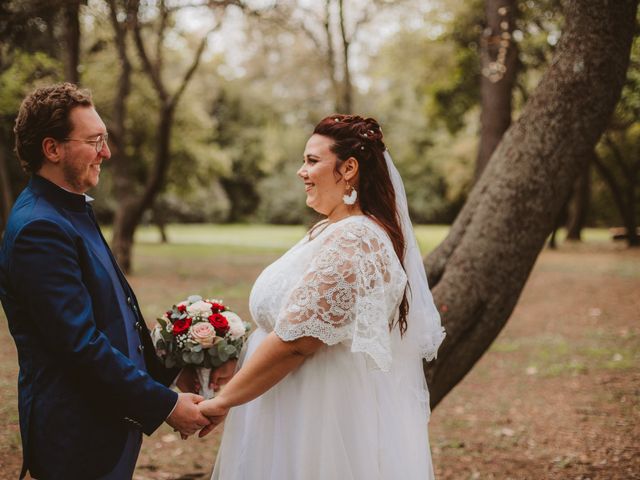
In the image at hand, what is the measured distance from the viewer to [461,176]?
120 feet

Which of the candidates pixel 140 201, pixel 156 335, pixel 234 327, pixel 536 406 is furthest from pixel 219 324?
pixel 140 201

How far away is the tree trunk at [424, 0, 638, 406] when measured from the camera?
12.6 ft

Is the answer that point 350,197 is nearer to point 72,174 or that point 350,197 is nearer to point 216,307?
point 216,307

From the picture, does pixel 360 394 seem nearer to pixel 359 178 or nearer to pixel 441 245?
pixel 359 178

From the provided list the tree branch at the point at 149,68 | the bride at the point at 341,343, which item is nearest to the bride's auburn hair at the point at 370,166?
the bride at the point at 341,343

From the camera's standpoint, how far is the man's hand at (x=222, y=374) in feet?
10.1

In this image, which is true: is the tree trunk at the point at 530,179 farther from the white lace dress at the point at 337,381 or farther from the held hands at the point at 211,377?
the held hands at the point at 211,377

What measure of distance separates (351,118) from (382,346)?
110 centimetres

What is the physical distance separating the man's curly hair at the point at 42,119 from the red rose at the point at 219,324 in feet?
3.45

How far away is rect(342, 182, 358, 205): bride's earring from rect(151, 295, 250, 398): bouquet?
2.74 feet

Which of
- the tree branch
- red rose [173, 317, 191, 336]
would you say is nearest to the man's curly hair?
red rose [173, 317, 191, 336]

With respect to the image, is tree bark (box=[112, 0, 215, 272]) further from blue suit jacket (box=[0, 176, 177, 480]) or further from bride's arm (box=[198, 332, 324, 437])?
bride's arm (box=[198, 332, 324, 437])

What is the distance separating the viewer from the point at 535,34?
15.9 meters

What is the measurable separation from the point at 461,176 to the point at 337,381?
1382 inches
